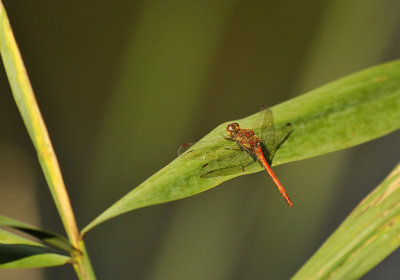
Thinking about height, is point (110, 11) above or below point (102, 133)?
above

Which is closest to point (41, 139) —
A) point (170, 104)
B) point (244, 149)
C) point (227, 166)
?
point (227, 166)

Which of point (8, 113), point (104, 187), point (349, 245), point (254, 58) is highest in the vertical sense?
point (8, 113)

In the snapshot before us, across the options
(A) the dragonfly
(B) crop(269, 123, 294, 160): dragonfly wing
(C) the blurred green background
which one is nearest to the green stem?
(A) the dragonfly

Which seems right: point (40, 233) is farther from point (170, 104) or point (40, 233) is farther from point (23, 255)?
point (170, 104)

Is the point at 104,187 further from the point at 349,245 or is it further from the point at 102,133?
the point at 349,245

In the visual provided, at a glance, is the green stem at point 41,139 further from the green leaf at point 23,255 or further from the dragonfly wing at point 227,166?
the dragonfly wing at point 227,166

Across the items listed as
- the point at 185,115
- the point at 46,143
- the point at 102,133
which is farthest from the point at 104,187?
the point at 46,143
